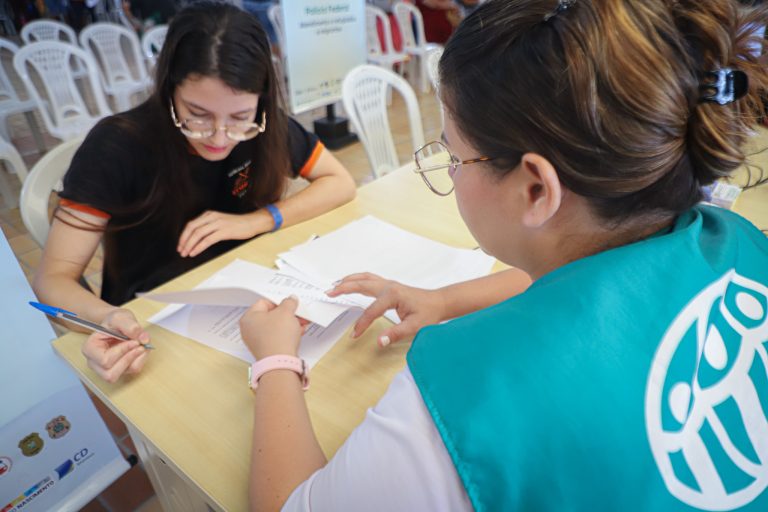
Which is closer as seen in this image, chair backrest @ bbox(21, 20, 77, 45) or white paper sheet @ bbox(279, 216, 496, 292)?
white paper sheet @ bbox(279, 216, 496, 292)

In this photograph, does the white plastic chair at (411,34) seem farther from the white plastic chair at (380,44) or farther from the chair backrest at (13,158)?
the chair backrest at (13,158)

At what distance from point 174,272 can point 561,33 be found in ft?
3.61

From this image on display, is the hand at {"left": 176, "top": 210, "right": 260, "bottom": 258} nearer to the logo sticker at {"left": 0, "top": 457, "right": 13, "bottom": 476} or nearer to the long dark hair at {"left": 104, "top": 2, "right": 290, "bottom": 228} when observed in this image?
the long dark hair at {"left": 104, "top": 2, "right": 290, "bottom": 228}

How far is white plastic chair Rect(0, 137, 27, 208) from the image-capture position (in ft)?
5.71

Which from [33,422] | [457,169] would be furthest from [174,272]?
[457,169]

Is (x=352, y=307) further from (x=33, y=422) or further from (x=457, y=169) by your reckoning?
(x=33, y=422)

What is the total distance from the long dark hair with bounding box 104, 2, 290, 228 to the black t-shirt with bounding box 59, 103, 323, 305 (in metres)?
0.02

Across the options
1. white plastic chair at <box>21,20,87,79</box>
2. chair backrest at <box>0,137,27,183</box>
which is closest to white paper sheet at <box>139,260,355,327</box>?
chair backrest at <box>0,137,27,183</box>

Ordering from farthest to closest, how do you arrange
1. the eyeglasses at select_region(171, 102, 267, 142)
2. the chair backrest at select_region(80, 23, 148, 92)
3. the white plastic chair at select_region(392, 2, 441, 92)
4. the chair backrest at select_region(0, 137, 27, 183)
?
the white plastic chair at select_region(392, 2, 441, 92) < the chair backrest at select_region(80, 23, 148, 92) < the chair backrest at select_region(0, 137, 27, 183) < the eyeglasses at select_region(171, 102, 267, 142)

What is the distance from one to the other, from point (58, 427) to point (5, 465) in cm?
10

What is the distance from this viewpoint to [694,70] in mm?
439

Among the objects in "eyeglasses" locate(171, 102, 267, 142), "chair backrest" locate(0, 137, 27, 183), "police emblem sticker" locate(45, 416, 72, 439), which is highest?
"eyeglasses" locate(171, 102, 267, 142)

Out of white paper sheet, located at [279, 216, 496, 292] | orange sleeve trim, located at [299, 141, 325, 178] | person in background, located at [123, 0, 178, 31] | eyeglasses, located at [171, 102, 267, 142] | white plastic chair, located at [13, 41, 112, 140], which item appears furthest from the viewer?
person in background, located at [123, 0, 178, 31]

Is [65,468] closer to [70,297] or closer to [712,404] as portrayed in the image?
[70,297]
